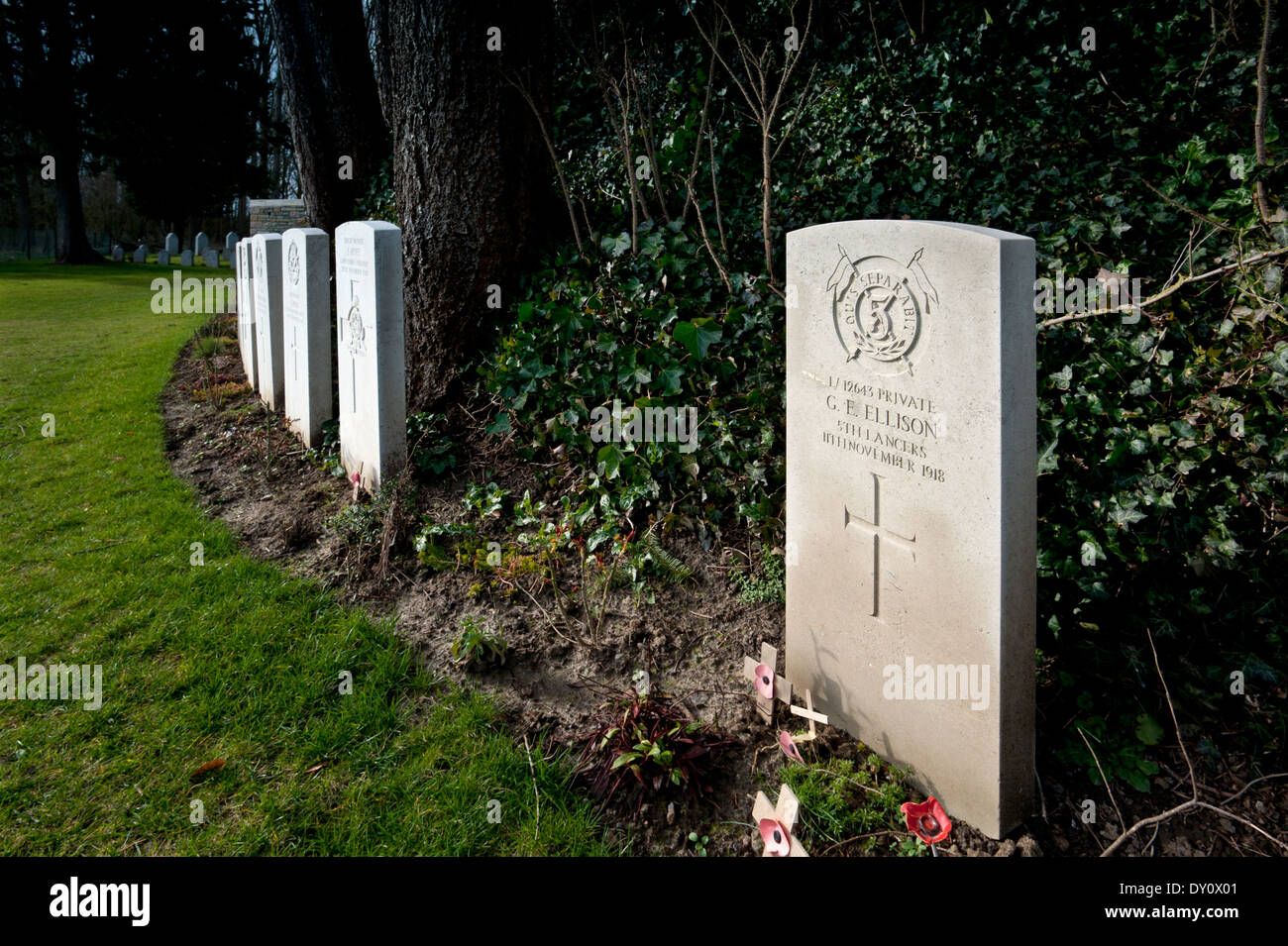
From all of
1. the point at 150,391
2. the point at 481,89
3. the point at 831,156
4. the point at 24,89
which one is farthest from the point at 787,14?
the point at 24,89

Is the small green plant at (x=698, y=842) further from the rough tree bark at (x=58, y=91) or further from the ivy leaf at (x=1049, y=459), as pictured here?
the rough tree bark at (x=58, y=91)

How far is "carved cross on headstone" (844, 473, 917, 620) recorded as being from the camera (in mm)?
2691

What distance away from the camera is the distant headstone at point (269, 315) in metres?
6.84

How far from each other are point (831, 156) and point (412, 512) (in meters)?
3.46

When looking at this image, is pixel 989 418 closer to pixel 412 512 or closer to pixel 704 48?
pixel 412 512

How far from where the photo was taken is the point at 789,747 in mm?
2869

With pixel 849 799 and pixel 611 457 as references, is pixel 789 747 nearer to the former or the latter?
pixel 849 799

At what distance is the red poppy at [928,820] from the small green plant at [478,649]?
1.71 meters

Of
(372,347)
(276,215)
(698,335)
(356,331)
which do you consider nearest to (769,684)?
(698,335)

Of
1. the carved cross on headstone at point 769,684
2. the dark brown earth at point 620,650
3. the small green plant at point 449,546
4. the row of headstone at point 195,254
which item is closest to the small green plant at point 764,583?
the dark brown earth at point 620,650

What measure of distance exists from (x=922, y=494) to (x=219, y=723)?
2.61 m

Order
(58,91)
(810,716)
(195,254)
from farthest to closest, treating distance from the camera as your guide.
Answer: (195,254) → (58,91) → (810,716)

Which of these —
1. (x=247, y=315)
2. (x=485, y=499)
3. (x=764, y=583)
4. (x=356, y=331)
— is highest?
(x=247, y=315)

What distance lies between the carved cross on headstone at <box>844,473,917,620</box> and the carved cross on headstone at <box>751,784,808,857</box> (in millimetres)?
706
